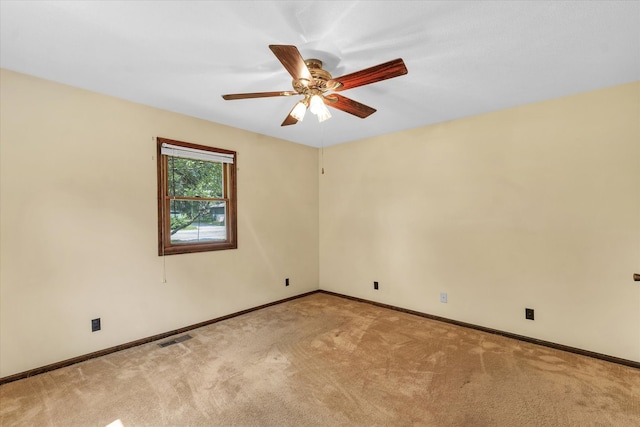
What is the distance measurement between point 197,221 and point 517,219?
140 inches

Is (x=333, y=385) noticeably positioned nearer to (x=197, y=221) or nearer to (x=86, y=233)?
(x=197, y=221)

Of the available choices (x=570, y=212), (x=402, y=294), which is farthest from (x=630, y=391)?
(x=402, y=294)

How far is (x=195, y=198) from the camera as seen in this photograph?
337 centimetres

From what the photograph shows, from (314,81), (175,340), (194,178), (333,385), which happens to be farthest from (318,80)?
(175,340)

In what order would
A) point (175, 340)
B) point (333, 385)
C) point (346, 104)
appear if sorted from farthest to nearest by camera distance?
point (175, 340)
point (346, 104)
point (333, 385)

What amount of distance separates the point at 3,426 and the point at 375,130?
418 centimetres

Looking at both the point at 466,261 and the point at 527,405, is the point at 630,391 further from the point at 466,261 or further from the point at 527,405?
the point at 466,261

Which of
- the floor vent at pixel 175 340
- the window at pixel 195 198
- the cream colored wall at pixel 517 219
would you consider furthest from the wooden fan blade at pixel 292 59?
the floor vent at pixel 175 340

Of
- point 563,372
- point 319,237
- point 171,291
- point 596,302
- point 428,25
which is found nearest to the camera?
point 428,25

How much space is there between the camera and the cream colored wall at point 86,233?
2295 millimetres

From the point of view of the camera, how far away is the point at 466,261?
334 cm

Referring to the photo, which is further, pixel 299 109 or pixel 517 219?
pixel 517 219

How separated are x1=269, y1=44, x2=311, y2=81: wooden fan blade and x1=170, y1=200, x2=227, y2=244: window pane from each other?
2204 mm

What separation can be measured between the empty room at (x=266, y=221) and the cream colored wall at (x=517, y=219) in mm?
20
